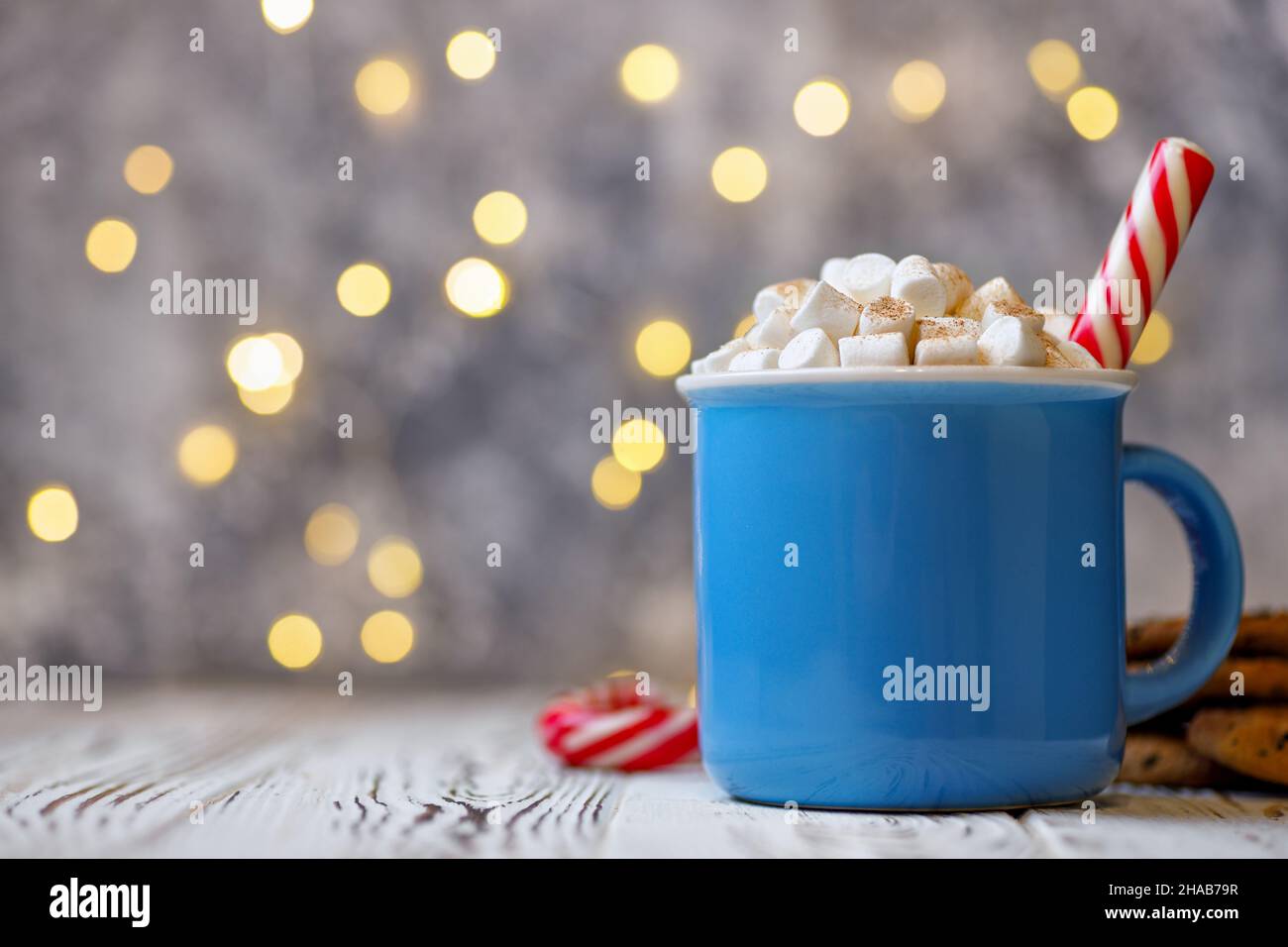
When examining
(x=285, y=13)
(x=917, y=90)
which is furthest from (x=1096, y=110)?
(x=285, y=13)

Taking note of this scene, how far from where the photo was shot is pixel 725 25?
1484 millimetres

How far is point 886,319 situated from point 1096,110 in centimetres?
75

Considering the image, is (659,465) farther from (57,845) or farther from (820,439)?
(57,845)

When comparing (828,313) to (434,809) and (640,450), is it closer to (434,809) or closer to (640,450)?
(434,809)

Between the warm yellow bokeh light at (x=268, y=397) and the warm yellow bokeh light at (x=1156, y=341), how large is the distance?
34.3 inches

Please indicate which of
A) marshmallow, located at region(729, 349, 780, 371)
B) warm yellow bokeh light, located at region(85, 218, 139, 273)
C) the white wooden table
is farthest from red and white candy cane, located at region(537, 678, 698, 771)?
warm yellow bokeh light, located at region(85, 218, 139, 273)

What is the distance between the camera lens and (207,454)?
60.0 inches

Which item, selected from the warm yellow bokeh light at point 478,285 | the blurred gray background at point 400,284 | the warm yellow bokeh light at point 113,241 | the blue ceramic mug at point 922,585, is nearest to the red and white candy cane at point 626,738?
the blue ceramic mug at point 922,585

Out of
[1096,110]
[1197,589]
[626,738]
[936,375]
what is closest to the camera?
[936,375]

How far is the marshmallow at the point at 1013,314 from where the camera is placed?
0.81 meters

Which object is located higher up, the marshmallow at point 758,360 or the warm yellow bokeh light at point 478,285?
the warm yellow bokeh light at point 478,285

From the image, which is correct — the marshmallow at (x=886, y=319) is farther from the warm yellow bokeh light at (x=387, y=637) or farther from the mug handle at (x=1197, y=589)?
the warm yellow bokeh light at (x=387, y=637)
